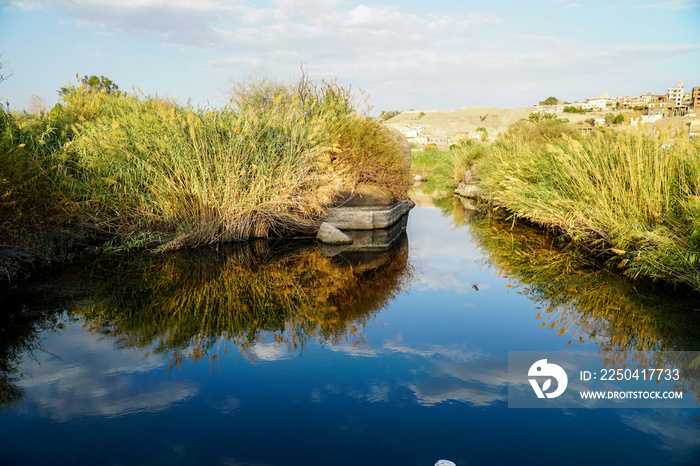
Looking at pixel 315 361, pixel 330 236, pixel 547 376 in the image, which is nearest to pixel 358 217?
pixel 330 236

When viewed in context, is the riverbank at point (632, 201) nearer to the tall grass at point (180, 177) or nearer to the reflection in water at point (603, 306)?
the reflection in water at point (603, 306)

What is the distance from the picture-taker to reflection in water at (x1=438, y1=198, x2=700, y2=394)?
399 cm

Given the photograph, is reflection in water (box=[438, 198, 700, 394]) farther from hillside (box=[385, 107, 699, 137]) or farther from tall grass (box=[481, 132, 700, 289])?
hillside (box=[385, 107, 699, 137])

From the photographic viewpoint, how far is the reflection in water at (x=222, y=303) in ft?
13.3

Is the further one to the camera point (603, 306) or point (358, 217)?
point (358, 217)

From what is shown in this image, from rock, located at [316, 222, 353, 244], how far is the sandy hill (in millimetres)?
79860

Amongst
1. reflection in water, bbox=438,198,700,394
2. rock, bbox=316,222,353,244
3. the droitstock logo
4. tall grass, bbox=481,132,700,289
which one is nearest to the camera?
the droitstock logo

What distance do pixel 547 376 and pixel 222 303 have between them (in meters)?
3.18

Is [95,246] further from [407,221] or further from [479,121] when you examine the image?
[479,121]

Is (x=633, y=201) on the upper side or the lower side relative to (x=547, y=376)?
upper

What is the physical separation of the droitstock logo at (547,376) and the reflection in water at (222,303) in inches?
55.4

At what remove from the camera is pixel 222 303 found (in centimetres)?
514

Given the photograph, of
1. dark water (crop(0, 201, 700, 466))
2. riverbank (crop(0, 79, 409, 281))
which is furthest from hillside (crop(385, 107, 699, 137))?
dark water (crop(0, 201, 700, 466))

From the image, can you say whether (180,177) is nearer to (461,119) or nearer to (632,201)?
(632,201)
